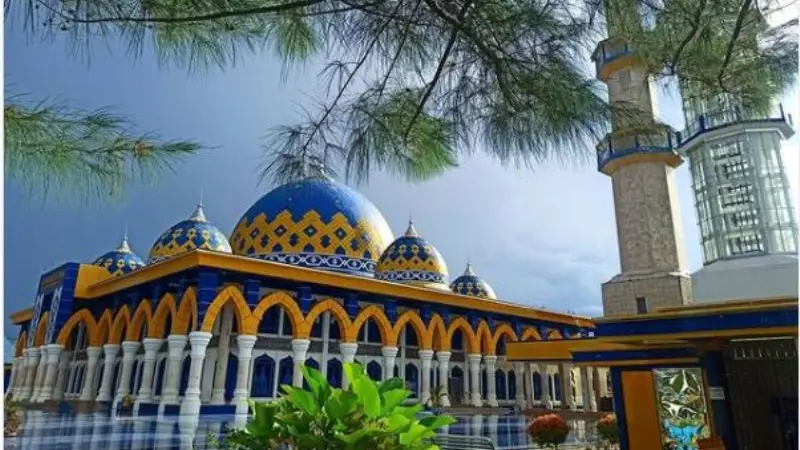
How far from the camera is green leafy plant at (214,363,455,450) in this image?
7.27ft

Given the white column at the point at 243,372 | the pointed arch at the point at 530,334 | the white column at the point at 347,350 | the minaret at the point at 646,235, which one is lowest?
the white column at the point at 243,372

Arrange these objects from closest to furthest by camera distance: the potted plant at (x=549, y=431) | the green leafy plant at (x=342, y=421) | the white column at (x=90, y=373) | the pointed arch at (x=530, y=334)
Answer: the green leafy plant at (x=342, y=421), the potted plant at (x=549, y=431), the white column at (x=90, y=373), the pointed arch at (x=530, y=334)

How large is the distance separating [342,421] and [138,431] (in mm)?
8573

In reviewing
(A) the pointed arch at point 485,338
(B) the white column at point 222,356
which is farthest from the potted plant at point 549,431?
(A) the pointed arch at point 485,338

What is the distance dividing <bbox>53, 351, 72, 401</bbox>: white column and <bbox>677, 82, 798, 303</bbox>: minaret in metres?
16.3

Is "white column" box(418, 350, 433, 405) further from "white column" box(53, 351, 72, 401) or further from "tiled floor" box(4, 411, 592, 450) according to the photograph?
"white column" box(53, 351, 72, 401)

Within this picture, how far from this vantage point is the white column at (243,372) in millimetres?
12078

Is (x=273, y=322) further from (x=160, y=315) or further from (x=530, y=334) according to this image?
(x=530, y=334)

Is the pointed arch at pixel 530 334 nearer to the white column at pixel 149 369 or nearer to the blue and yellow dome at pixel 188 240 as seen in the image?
the blue and yellow dome at pixel 188 240

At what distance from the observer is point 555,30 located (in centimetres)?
294

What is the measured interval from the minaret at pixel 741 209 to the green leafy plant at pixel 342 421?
10.8 meters

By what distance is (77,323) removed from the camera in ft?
52.0

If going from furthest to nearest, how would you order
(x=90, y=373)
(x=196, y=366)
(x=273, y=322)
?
(x=90, y=373), (x=273, y=322), (x=196, y=366)

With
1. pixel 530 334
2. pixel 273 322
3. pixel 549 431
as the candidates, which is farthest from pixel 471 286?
pixel 549 431
